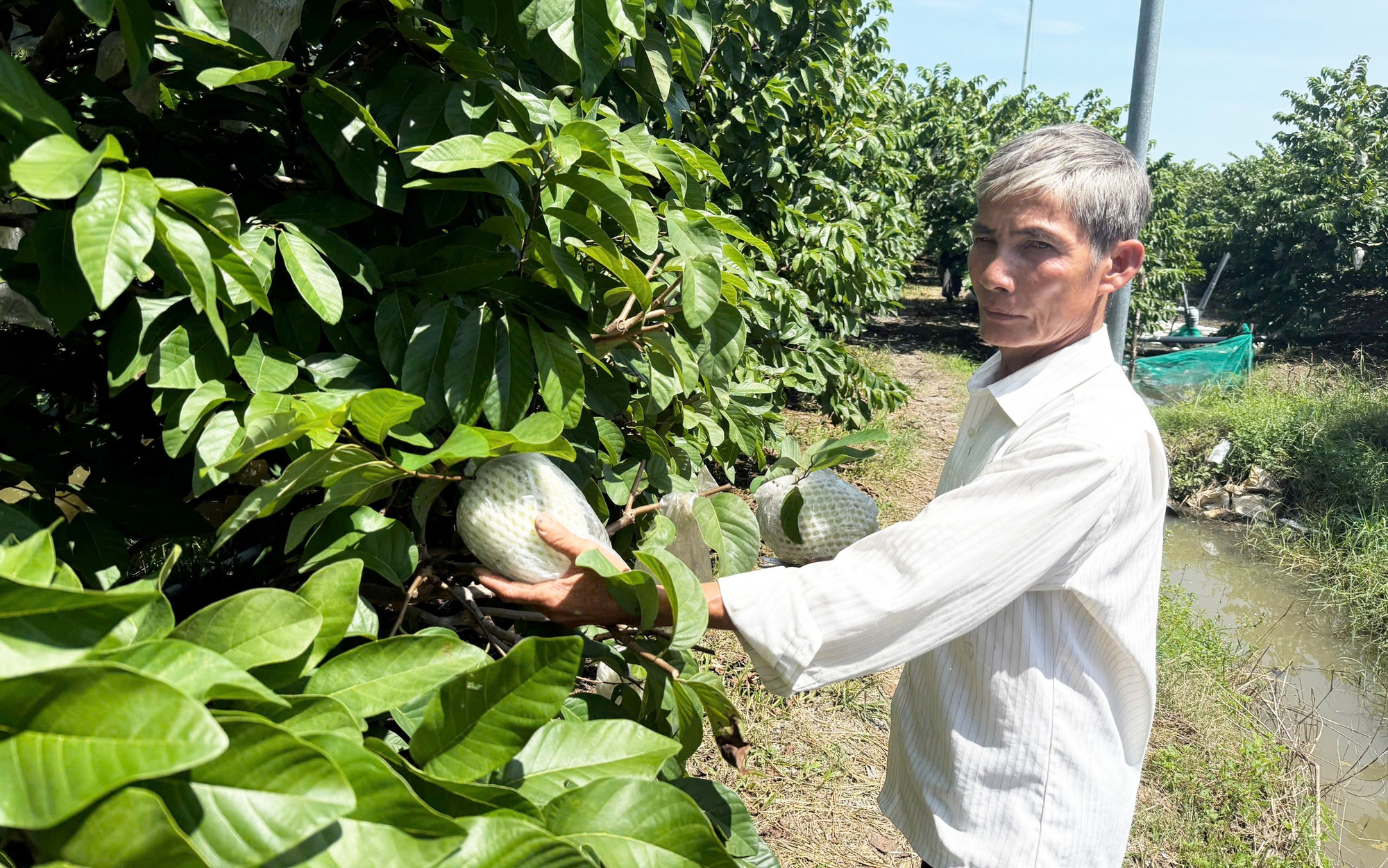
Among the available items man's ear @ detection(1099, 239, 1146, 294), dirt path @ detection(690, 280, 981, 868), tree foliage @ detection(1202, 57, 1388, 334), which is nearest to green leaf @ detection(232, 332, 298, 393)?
man's ear @ detection(1099, 239, 1146, 294)

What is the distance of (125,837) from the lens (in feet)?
1.51

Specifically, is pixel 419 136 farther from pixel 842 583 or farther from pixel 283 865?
pixel 283 865

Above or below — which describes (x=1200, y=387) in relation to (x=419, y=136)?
below

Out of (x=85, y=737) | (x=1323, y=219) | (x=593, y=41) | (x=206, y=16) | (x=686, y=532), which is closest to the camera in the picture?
(x=85, y=737)

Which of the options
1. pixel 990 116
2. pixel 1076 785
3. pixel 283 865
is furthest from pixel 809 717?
pixel 990 116

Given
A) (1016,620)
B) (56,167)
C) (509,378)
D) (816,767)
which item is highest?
(56,167)

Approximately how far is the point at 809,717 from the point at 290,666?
3.17 meters

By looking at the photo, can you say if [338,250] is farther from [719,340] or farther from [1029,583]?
[1029,583]

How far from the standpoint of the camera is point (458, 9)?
3.64ft

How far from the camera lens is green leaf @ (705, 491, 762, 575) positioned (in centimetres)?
123

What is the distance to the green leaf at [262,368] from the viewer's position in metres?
0.92

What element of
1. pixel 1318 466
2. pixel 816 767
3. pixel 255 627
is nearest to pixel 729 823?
pixel 255 627

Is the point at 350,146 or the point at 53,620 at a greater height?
the point at 350,146

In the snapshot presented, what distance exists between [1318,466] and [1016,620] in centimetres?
781
